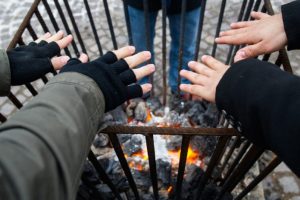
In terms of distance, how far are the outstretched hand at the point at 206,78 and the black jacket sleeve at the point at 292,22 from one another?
34 centimetres

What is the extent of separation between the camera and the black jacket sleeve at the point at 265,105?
96 centimetres

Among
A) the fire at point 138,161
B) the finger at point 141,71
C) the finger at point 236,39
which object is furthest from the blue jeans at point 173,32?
the finger at point 141,71

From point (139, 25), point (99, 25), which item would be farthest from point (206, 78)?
point (99, 25)

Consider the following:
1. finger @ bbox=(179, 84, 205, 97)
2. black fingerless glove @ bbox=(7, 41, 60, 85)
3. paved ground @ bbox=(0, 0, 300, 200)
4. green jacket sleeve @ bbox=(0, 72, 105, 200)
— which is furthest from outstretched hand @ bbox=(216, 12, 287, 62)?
paved ground @ bbox=(0, 0, 300, 200)

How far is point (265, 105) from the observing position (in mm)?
1018

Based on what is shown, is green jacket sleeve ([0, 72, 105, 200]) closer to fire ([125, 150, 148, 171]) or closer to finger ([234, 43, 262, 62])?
finger ([234, 43, 262, 62])

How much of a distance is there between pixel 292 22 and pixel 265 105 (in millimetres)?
623

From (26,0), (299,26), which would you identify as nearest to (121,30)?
(26,0)

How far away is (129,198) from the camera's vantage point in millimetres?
2107

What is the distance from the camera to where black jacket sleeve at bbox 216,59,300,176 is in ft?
3.16

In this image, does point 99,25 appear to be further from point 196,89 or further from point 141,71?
point 196,89

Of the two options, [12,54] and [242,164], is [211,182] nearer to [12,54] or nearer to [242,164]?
[242,164]

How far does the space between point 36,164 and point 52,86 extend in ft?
1.14

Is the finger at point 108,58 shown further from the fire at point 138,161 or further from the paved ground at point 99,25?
the paved ground at point 99,25
